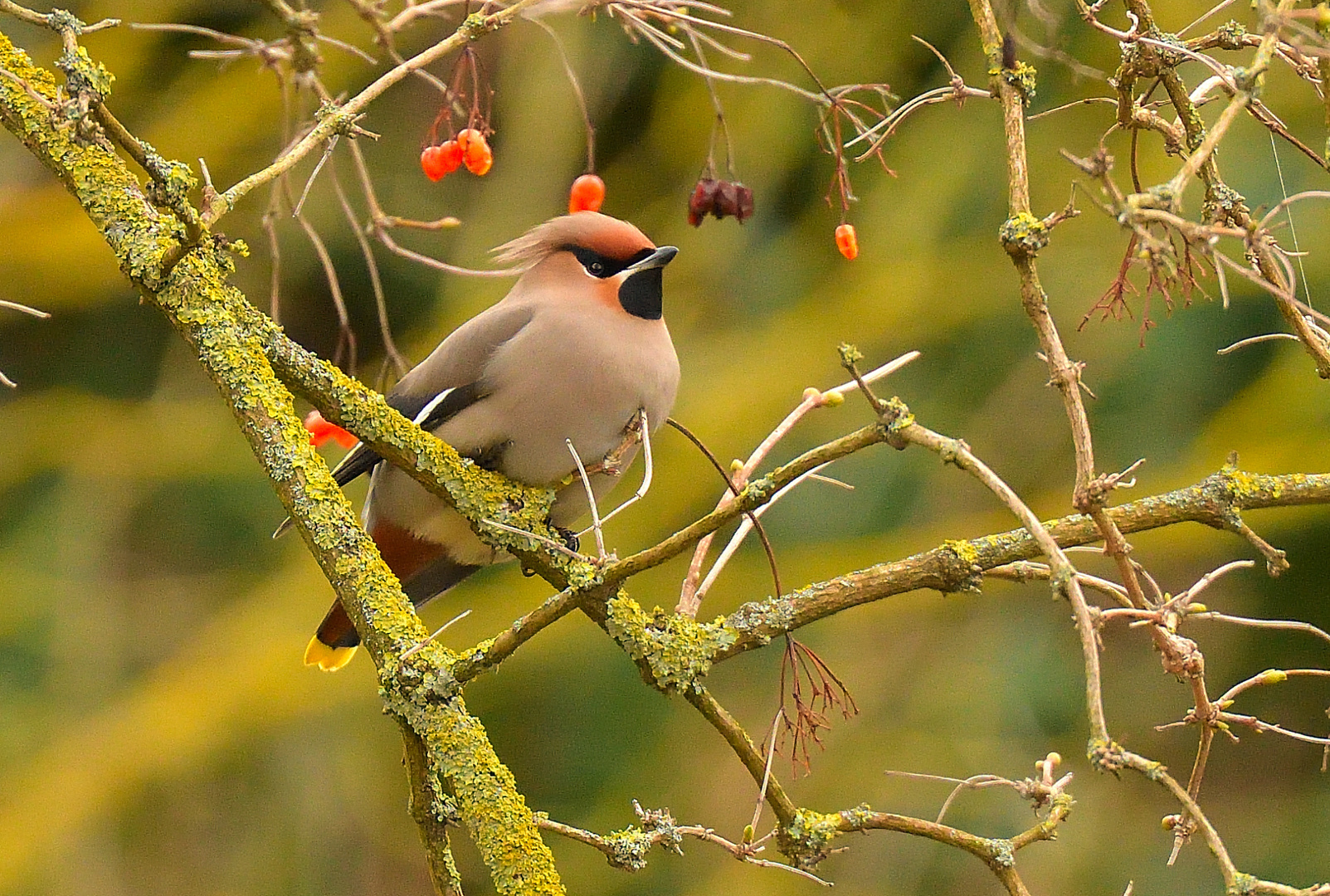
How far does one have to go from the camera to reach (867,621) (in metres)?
5.38

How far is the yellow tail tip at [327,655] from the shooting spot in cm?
344

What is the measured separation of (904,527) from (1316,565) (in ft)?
4.59

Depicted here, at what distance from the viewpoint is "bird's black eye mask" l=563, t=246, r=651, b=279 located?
3.34m

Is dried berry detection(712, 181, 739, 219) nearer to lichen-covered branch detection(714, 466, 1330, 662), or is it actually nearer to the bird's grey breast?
the bird's grey breast

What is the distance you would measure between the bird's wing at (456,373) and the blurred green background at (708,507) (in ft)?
6.30

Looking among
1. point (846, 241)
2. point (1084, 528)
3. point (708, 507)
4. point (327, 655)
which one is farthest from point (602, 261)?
point (708, 507)

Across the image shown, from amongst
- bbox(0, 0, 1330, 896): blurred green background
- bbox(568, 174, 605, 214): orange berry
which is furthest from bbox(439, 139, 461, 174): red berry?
bbox(0, 0, 1330, 896): blurred green background

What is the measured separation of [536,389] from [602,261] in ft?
1.33

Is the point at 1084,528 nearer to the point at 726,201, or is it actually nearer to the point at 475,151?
the point at 726,201

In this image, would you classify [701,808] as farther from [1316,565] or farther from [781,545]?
[1316,565]

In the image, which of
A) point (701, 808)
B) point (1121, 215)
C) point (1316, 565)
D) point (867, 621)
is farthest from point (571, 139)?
point (1121, 215)

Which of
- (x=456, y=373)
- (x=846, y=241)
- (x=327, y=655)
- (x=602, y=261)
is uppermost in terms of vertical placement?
(x=602, y=261)

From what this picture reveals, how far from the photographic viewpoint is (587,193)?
2924 millimetres

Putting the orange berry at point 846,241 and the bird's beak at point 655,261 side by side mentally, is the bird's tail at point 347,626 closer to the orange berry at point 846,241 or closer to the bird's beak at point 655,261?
the bird's beak at point 655,261
